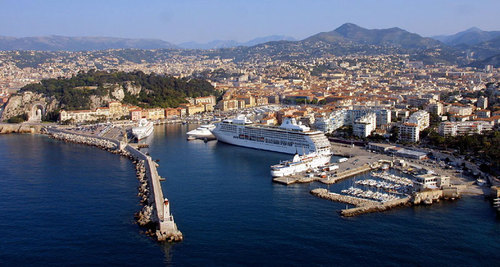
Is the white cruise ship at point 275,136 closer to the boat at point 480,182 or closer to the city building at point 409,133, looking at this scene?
the city building at point 409,133

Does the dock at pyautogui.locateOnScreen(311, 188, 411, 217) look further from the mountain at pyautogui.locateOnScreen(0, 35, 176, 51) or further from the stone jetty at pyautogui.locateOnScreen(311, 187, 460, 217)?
the mountain at pyautogui.locateOnScreen(0, 35, 176, 51)

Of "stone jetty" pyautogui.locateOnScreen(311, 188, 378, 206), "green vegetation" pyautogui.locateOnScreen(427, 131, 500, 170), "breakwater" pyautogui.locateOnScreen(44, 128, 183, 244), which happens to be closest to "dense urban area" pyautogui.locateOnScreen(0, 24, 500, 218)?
"green vegetation" pyautogui.locateOnScreen(427, 131, 500, 170)

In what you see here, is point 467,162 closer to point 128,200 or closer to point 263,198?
point 263,198

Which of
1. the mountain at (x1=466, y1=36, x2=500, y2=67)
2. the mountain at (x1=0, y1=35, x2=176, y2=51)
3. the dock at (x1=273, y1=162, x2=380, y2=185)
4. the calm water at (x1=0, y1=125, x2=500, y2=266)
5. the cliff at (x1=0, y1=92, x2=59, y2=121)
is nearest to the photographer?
the calm water at (x1=0, y1=125, x2=500, y2=266)

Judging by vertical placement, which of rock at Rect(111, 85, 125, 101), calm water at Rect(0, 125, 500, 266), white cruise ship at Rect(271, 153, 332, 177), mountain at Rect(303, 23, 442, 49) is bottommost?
calm water at Rect(0, 125, 500, 266)

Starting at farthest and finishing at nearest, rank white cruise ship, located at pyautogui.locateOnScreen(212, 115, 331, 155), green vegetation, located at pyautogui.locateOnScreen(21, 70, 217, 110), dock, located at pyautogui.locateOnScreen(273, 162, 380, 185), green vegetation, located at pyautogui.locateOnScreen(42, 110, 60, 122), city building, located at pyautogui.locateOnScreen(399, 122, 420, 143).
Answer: green vegetation, located at pyautogui.locateOnScreen(21, 70, 217, 110)
green vegetation, located at pyautogui.locateOnScreen(42, 110, 60, 122)
city building, located at pyautogui.locateOnScreen(399, 122, 420, 143)
white cruise ship, located at pyautogui.locateOnScreen(212, 115, 331, 155)
dock, located at pyautogui.locateOnScreen(273, 162, 380, 185)

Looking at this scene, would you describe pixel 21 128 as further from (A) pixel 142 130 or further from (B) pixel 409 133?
(B) pixel 409 133

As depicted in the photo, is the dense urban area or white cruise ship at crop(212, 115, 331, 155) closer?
white cruise ship at crop(212, 115, 331, 155)

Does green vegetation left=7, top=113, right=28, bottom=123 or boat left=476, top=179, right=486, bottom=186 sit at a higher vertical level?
green vegetation left=7, top=113, right=28, bottom=123
